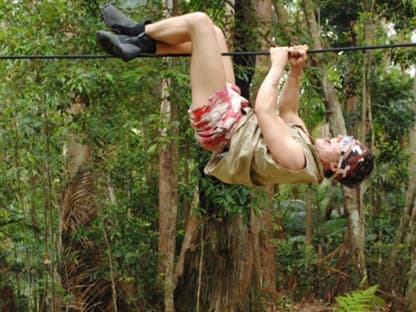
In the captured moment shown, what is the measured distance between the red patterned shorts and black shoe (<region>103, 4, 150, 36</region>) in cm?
44

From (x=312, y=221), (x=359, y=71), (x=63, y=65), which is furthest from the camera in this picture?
(x=312, y=221)

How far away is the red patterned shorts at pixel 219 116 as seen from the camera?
8.39 ft

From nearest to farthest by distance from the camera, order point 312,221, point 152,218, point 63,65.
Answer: point 63,65 → point 152,218 → point 312,221

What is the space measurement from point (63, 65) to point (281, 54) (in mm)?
1995

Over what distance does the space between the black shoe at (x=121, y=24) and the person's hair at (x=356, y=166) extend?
0.99 meters

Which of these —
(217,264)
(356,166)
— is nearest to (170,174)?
(217,264)

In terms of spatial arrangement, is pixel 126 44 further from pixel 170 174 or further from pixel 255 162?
pixel 170 174

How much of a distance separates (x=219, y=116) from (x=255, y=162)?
0.24 m

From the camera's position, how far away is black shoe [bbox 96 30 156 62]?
260 centimetres

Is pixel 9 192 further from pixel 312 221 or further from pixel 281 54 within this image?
pixel 312 221

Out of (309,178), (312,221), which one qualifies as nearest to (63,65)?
(309,178)

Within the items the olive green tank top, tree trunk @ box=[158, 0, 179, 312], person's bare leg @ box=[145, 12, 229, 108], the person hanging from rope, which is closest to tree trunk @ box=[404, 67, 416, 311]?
tree trunk @ box=[158, 0, 179, 312]

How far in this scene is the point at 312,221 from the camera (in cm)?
830

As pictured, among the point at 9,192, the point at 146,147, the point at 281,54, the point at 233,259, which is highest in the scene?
the point at 281,54
